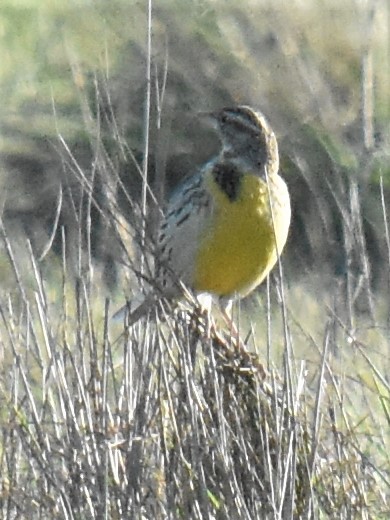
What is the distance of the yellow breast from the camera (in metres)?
4.59

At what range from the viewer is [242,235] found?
462 centimetres

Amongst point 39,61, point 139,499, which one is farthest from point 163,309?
point 39,61

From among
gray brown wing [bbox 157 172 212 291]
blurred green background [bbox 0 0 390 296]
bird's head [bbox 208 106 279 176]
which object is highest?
blurred green background [bbox 0 0 390 296]

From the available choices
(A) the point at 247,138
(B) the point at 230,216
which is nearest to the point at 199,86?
(A) the point at 247,138

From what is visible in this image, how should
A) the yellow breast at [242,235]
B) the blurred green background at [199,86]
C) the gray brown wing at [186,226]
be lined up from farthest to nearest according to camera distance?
the blurred green background at [199,86], the gray brown wing at [186,226], the yellow breast at [242,235]

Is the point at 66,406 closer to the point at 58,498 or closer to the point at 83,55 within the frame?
the point at 58,498

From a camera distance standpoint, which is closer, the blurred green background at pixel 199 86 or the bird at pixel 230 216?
the bird at pixel 230 216

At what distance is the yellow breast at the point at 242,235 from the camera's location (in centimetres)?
459

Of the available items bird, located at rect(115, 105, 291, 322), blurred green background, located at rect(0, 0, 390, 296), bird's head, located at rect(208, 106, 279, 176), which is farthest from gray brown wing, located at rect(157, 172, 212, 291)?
blurred green background, located at rect(0, 0, 390, 296)

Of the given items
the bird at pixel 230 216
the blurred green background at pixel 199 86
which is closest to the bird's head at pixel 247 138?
the bird at pixel 230 216

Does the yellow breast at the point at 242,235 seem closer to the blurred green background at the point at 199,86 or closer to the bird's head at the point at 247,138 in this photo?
the bird's head at the point at 247,138

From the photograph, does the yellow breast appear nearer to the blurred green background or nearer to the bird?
the bird

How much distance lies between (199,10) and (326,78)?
86 centimetres

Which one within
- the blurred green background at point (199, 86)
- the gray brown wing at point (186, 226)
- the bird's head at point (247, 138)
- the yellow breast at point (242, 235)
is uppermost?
the blurred green background at point (199, 86)
